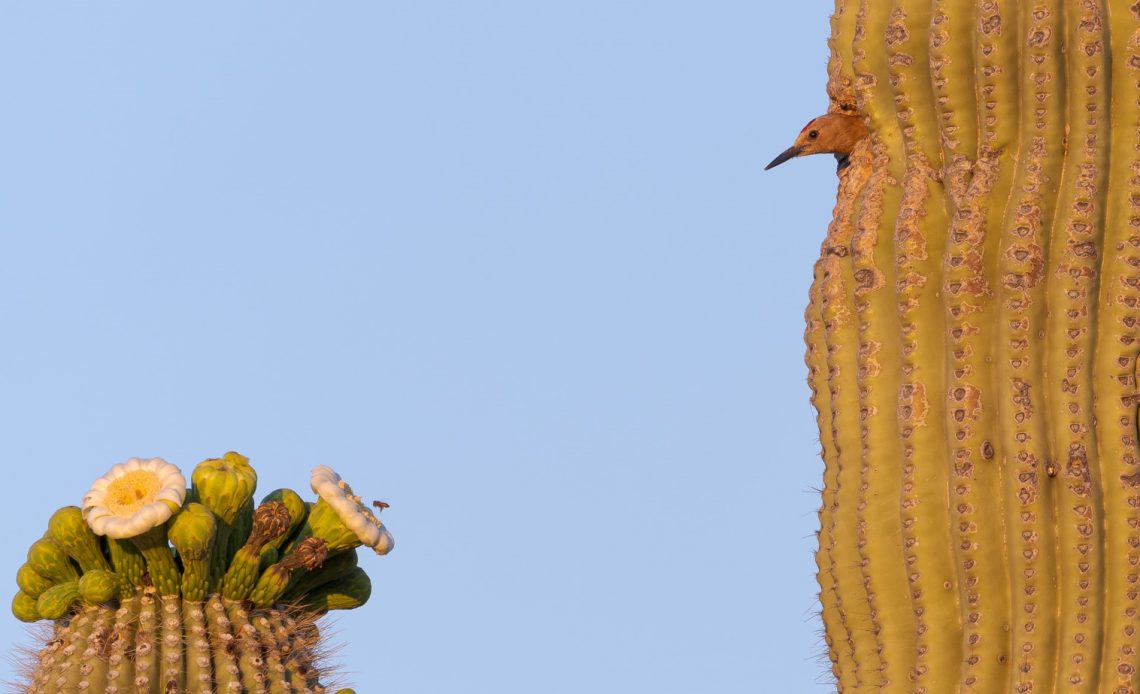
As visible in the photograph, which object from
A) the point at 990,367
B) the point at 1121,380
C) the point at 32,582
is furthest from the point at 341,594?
the point at 1121,380

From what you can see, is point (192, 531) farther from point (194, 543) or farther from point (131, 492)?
point (131, 492)

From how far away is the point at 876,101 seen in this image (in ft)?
24.4

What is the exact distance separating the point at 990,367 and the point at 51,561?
132 inches

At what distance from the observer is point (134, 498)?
255 inches

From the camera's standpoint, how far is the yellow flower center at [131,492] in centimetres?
642

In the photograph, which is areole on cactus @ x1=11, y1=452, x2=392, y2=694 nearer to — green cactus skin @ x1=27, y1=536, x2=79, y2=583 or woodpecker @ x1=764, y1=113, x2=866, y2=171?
green cactus skin @ x1=27, y1=536, x2=79, y2=583

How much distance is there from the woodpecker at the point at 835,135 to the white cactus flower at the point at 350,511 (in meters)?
2.37

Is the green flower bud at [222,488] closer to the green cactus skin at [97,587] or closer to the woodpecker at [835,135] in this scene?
the green cactus skin at [97,587]

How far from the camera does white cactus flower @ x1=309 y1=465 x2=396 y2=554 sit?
22.2 feet

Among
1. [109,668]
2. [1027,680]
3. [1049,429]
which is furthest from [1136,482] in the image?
[109,668]

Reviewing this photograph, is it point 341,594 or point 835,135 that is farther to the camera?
point 835,135

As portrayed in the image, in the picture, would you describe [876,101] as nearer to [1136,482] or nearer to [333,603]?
[1136,482]

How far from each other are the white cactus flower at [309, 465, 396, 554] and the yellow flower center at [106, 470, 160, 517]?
24.1 inches

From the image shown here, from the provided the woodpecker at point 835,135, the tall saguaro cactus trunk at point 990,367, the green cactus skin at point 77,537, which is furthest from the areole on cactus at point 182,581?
the woodpecker at point 835,135
